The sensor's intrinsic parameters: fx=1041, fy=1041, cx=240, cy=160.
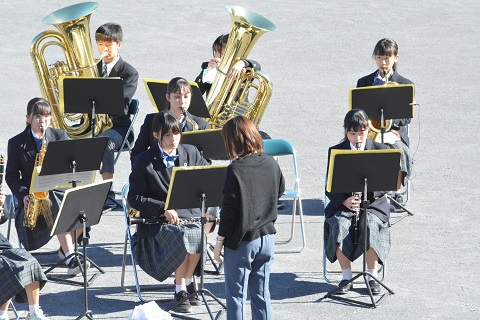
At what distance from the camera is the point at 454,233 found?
9.63 meters

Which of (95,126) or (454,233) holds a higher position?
(95,126)

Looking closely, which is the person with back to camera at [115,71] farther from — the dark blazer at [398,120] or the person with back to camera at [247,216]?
the person with back to camera at [247,216]

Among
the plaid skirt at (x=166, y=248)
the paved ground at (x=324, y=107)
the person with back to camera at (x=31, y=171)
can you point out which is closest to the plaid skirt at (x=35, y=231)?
the person with back to camera at (x=31, y=171)

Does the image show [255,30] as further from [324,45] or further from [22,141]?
[324,45]

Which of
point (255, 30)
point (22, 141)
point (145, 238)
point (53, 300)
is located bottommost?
point (53, 300)

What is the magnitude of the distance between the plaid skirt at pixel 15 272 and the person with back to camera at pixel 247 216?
4.67ft


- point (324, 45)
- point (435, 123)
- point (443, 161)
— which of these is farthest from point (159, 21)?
point (443, 161)

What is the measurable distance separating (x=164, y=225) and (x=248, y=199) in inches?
55.8

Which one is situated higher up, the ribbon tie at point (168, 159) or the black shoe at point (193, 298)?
the ribbon tie at point (168, 159)

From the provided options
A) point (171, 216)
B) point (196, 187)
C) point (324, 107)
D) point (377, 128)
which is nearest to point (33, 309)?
point (171, 216)

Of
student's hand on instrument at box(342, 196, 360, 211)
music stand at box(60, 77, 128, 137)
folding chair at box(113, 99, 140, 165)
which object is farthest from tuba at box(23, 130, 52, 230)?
student's hand on instrument at box(342, 196, 360, 211)

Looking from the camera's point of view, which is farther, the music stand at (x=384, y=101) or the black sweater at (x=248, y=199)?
the music stand at (x=384, y=101)

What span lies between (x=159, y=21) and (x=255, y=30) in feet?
25.1

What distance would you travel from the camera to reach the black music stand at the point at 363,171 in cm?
777
